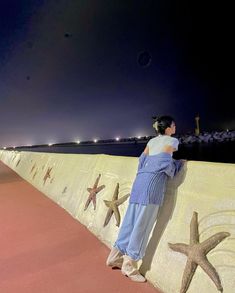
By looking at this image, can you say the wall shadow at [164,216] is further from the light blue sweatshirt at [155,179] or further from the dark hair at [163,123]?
the dark hair at [163,123]

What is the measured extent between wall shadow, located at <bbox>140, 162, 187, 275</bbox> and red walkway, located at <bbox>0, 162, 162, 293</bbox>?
25cm

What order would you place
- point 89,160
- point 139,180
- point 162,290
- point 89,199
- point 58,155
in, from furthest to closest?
1. point 58,155
2. point 89,160
3. point 89,199
4. point 139,180
5. point 162,290

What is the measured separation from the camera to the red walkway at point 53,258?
2.73 metres

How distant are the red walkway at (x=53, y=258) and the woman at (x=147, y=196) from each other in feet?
0.76

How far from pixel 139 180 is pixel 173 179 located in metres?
0.32

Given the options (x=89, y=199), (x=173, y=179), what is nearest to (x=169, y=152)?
(x=173, y=179)

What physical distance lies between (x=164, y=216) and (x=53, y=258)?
1356 millimetres

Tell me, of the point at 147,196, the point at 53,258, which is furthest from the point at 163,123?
the point at 53,258

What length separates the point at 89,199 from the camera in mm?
4582

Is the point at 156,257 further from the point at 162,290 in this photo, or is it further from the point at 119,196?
the point at 119,196

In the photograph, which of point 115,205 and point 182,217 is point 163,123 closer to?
point 182,217

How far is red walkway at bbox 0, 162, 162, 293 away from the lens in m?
2.73

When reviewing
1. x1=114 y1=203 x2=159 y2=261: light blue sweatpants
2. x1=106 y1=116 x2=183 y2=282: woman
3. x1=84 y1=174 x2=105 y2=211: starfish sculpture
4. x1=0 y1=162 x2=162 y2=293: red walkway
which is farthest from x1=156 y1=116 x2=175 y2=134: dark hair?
x1=84 y1=174 x2=105 y2=211: starfish sculpture

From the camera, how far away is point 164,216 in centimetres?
289
